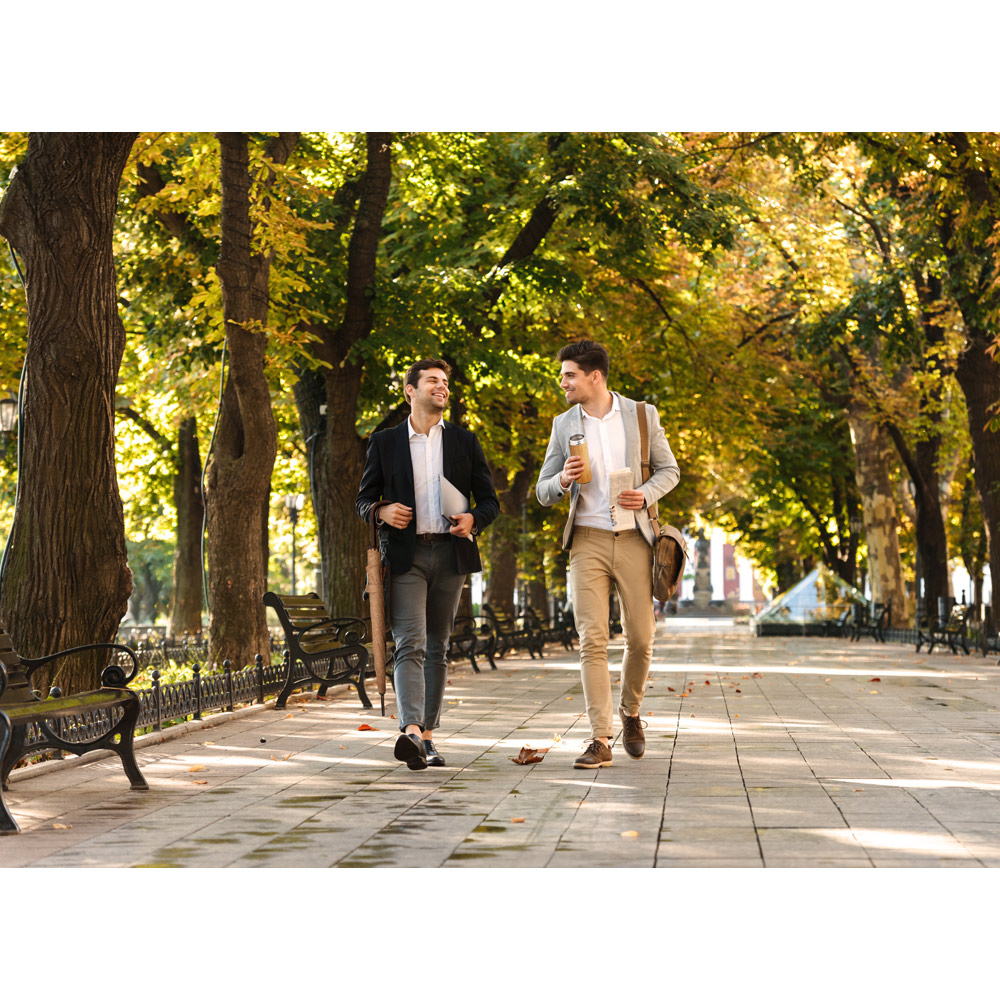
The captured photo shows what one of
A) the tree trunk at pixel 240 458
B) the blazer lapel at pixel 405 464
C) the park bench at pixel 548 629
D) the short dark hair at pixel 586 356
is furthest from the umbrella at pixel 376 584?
the park bench at pixel 548 629

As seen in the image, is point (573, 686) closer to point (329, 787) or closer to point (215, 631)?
point (215, 631)

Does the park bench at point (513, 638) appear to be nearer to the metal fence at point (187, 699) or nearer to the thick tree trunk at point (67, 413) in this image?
the metal fence at point (187, 699)

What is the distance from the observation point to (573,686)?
15867 mm

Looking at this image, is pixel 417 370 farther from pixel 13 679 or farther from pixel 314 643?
pixel 314 643

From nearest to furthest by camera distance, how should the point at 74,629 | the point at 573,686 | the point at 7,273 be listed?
the point at 74,629 → the point at 573,686 → the point at 7,273

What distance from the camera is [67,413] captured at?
9891mm

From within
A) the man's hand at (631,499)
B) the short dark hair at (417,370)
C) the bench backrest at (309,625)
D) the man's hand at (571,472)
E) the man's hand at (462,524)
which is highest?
→ the short dark hair at (417,370)

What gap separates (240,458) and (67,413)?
510 cm

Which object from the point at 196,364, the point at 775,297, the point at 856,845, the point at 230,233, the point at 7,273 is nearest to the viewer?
the point at 856,845

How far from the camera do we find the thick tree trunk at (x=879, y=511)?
35.6 metres

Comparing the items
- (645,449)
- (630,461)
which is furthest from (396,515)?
(645,449)

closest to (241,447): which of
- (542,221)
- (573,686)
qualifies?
(573,686)

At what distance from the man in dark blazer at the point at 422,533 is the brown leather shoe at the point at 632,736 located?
110cm
